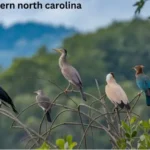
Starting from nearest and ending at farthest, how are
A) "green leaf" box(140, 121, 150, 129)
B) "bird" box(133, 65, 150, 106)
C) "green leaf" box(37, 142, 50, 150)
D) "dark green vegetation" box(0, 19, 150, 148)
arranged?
"green leaf" box(37, 142, 50, 150)
"green leaf" box(140, 121, 150, 129)
"bird" box(133, 65, 150, 106)
"dark green vegetation" box(0, 19, 150, 148)

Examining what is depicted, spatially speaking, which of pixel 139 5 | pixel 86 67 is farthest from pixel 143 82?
pixel 86 67

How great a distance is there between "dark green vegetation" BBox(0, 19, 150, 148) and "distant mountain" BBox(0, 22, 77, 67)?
283 cm

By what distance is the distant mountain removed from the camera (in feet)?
162

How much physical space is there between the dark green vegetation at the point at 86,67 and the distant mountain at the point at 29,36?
2830 mm

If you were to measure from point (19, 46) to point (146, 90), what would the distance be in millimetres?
48789

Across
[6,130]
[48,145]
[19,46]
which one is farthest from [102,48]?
[48,145]

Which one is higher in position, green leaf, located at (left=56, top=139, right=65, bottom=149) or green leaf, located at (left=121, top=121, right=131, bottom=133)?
green leaf, located at (left=56, top=139, right=65, bottom=149)

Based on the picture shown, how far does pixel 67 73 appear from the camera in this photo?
507 cm

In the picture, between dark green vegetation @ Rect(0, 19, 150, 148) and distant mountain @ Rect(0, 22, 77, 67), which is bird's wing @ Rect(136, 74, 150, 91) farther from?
distant mountain @ Rect(0, 22, 77, 67)

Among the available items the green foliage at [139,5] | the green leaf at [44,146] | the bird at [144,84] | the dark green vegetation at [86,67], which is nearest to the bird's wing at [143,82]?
the bird at [144,84]

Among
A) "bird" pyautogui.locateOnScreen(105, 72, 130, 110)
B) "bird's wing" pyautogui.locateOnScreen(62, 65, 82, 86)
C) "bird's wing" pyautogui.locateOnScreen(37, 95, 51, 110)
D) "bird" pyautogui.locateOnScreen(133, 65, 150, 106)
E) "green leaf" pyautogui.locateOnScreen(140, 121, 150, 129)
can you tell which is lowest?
"bird's wing" pyautogui.locateOnScreen(37, 95, 51, 110)

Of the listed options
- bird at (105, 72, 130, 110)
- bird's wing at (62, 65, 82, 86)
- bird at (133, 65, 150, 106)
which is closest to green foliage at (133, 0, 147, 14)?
bird at (105, 72, 130, 110)

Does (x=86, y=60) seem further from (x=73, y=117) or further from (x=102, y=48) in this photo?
(x=73, y=117)

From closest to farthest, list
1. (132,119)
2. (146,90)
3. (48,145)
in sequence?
1. (48,145)
2. (132,119)
3. (146,90)
